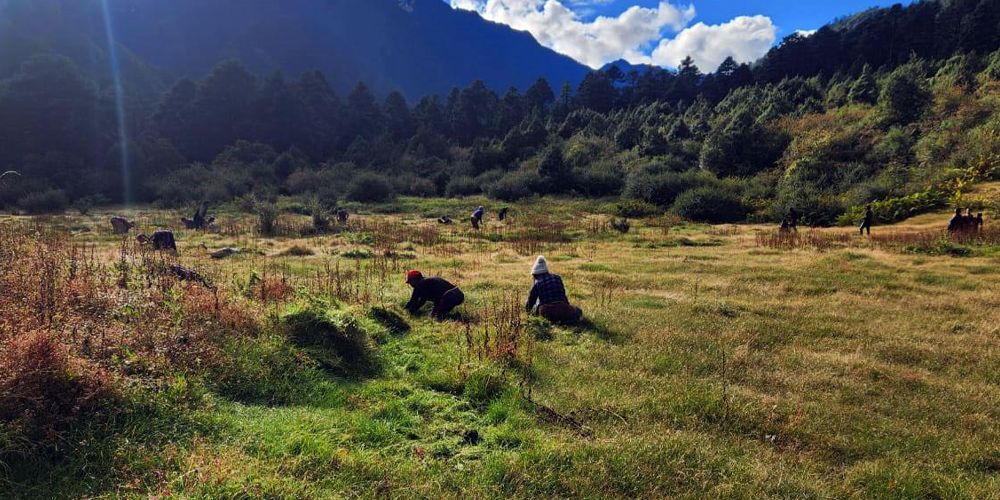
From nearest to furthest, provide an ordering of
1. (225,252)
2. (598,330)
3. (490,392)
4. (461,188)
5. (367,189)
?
1. (490,392)
2. (598,330)
3. (225,252)
4. (367,189)
5. (461,188)

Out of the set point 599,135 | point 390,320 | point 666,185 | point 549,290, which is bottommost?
point 390,320

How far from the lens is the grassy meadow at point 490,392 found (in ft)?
11.0

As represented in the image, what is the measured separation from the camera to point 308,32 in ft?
364

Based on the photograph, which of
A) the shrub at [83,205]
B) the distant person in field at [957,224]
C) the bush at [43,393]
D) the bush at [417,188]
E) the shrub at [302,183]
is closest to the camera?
the bush at [43,393]

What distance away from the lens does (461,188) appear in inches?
1674

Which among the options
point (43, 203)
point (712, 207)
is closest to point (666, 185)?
point (712, 207)

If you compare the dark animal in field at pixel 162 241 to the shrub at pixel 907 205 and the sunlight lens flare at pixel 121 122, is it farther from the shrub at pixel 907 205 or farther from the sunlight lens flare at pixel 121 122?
the shrub at pixel 907 205

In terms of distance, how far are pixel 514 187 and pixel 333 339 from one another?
3276 centimetres

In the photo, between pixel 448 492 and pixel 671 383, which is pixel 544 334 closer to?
pixel 671 383

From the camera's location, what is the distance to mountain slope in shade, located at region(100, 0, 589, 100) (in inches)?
3492

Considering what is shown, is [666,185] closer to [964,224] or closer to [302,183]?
[964,224]

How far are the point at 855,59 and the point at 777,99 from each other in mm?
18174

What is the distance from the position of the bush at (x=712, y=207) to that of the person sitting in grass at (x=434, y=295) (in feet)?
73.0

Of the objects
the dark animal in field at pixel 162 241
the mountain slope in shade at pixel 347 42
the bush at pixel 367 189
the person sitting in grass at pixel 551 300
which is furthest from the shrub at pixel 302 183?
the mountain slope in shade at pixel 347 42
